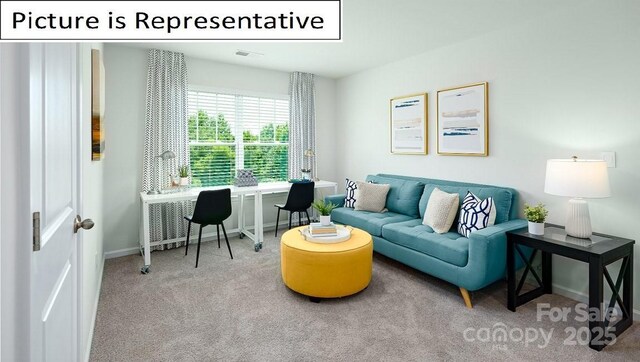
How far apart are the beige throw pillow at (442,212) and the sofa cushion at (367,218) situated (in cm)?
46

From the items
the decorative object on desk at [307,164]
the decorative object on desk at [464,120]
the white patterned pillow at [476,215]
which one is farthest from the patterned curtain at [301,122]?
the white patterned pillow at [476,215]

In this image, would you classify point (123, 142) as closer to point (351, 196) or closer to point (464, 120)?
point (351, 196)

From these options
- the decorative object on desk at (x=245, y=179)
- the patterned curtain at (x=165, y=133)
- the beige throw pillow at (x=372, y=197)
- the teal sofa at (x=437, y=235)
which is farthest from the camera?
the decorative object on desk at (x=245, y=179)

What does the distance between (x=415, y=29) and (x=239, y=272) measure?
2.95 meters

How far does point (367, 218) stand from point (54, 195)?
9.71 feet

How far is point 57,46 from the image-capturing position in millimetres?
1064

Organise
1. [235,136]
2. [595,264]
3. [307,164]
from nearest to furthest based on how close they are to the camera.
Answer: [595,264], [235,136], [307,164]

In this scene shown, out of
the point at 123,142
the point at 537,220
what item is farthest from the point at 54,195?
the point at 123,142

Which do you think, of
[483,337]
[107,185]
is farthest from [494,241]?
[107,185]

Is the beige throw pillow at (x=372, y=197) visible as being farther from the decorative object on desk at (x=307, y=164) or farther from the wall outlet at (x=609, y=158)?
the wall outlet at (x=609, y=158)

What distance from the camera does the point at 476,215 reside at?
283cm

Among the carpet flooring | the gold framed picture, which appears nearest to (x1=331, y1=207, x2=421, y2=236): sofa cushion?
the carpet flooring

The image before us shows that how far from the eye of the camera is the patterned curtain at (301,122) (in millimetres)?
4984

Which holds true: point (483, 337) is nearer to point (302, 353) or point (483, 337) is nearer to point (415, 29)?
point (302, 353)
